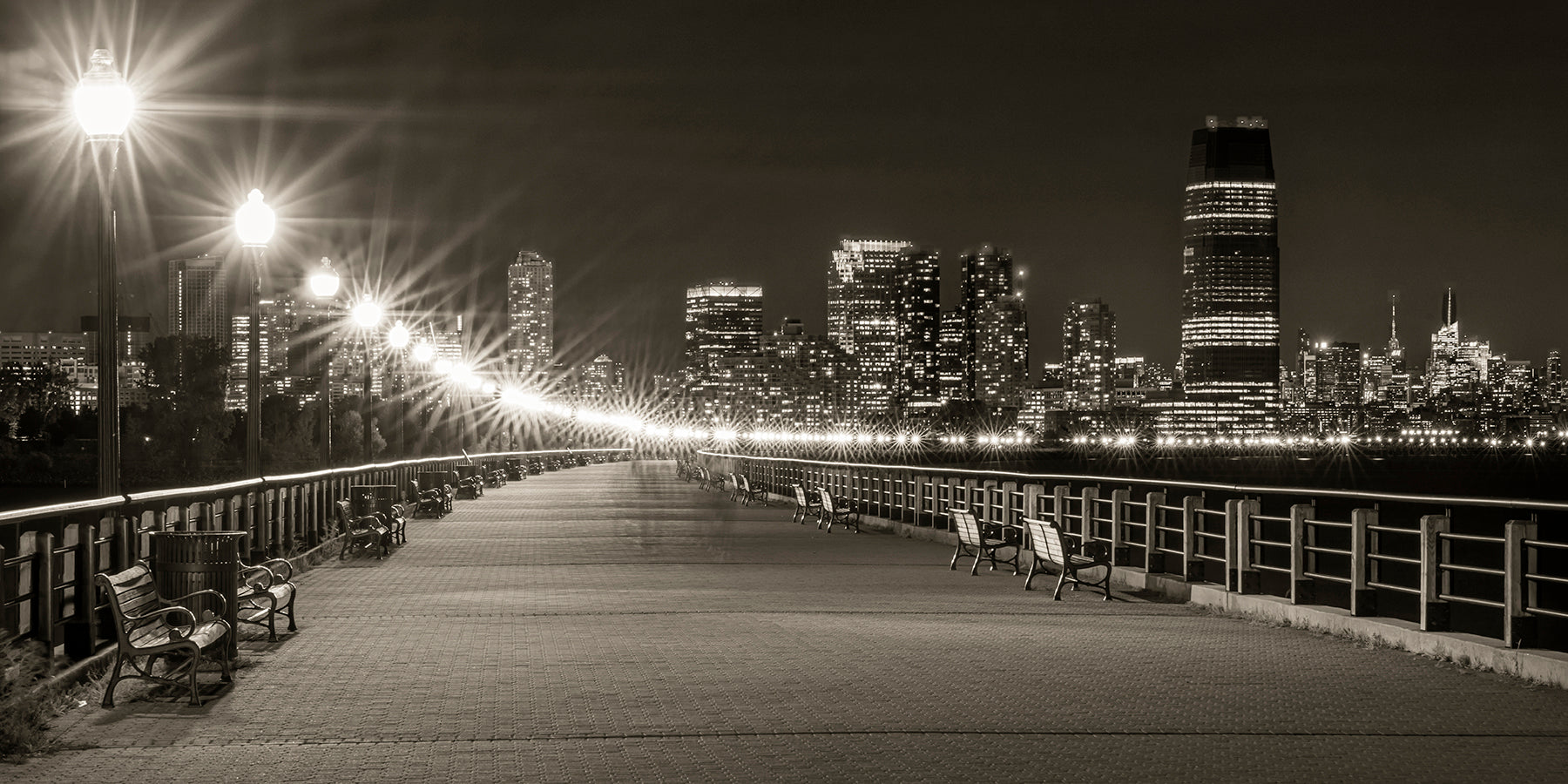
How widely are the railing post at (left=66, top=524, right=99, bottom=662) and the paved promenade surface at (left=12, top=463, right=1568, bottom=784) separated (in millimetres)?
1004

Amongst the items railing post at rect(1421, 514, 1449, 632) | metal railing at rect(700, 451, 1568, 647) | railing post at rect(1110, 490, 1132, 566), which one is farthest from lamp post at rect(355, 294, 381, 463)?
railing post at rect(1421, 514, 1449, 632)

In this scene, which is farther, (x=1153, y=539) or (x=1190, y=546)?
(x=1153, y=539)

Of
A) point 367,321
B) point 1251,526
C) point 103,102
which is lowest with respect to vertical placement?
point 1251,526

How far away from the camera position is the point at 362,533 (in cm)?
2152

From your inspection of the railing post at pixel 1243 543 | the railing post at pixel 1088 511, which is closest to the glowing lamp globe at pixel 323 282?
the railing post at pixel 1088 511

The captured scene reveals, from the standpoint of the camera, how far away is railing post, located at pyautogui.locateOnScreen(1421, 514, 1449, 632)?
12250 millimetres

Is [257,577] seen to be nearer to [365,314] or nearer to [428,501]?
[365,314]

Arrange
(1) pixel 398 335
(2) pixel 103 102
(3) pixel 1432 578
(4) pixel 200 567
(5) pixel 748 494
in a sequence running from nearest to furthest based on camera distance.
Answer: (4) pixel 200 567
(2) pixel 103 102
(3) pixel 1432 578
(1) pixel 398 335
(5) pixel 748 494

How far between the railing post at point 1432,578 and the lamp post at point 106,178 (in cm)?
976

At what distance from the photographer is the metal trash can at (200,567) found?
10.9 meters

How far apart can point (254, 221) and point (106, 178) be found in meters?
6.73

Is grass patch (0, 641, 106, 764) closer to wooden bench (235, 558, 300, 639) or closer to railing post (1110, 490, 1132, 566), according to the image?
wooden bench (235, 558, 300, 639)

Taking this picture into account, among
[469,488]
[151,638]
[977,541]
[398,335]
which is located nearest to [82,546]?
[151,638]

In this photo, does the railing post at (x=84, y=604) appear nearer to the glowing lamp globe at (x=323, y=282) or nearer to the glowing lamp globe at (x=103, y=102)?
the glowing lamp globe at (x=103, y=102)
